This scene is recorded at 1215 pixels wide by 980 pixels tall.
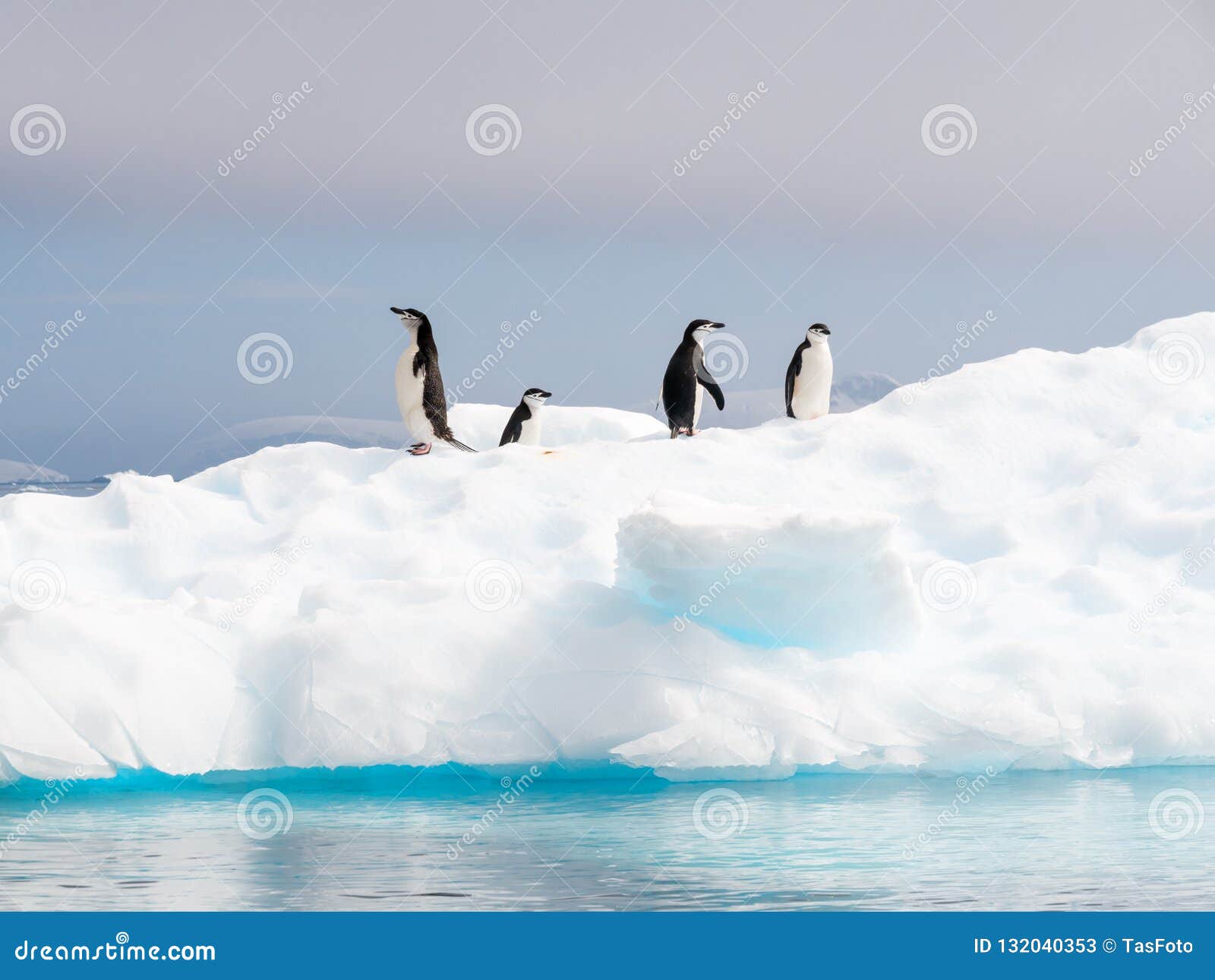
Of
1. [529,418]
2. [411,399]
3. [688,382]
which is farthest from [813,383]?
[411,399]

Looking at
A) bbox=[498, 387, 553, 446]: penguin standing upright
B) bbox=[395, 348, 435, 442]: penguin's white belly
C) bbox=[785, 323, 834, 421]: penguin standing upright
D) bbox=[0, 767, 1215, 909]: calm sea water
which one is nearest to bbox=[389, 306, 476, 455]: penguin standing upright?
bbox=[395, 348, 435, 442]: penguin's white belly

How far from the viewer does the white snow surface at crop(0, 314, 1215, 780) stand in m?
7.22

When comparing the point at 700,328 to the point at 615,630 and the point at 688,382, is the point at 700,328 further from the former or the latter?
the point at 615,630

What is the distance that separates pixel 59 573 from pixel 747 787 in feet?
17.5

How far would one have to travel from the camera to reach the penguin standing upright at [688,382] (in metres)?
11.8

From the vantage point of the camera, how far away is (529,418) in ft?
41.8

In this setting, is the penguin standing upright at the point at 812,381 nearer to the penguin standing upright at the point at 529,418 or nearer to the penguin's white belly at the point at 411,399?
the penguin standing upright at the point at 529,418

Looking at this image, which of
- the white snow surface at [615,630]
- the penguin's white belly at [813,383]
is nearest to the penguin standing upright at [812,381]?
the penguin's white belly at [813,383]

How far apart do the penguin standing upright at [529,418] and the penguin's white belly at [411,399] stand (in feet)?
4.23

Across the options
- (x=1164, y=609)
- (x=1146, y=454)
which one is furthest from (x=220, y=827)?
(x=1146, y=454)

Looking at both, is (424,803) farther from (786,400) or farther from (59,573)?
(786,400)

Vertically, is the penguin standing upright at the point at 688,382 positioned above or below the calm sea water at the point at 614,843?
above

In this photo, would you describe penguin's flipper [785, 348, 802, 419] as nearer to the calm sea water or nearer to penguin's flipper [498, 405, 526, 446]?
penguin's flipper [498, 405, 526, 446]

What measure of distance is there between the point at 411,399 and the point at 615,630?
4429mm
